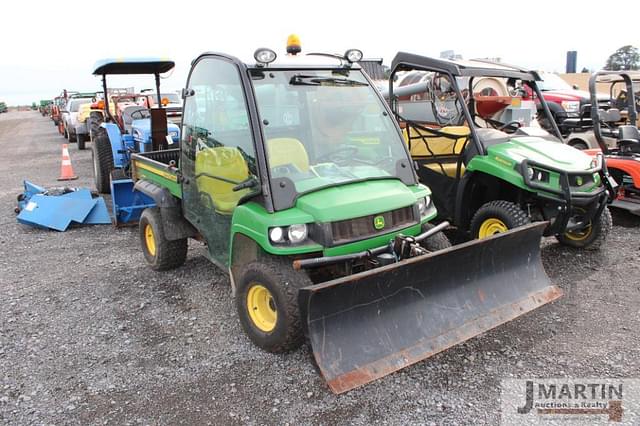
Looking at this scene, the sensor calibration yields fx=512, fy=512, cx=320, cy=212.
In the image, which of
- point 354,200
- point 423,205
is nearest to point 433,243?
point 423,205

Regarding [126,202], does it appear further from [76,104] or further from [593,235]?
[76,104]

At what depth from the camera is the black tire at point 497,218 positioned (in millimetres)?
4527

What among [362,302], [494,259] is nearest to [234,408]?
[362,302]

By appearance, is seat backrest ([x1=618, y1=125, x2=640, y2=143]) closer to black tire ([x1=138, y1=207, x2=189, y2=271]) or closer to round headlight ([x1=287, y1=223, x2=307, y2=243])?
round headlight ([x1=287, y1=223, x2=307, y2=243])

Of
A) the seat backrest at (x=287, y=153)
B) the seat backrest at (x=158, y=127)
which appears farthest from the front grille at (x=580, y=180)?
the seat backrest at (x=158, y=127)

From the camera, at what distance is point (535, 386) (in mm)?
3111

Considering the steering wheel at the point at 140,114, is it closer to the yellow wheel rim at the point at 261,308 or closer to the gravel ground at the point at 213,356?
the gravel ground at the point at 213,356

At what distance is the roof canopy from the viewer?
7.36 metres

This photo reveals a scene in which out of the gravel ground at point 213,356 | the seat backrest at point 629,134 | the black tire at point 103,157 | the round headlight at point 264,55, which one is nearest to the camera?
the gravel ground at point 213,356

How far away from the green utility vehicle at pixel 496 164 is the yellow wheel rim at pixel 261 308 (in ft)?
7.85

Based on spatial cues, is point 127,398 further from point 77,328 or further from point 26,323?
point 26,323

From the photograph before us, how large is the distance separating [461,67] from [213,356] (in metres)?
3.53

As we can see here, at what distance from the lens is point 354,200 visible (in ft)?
10.5

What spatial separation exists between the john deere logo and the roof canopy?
5.42 metres
